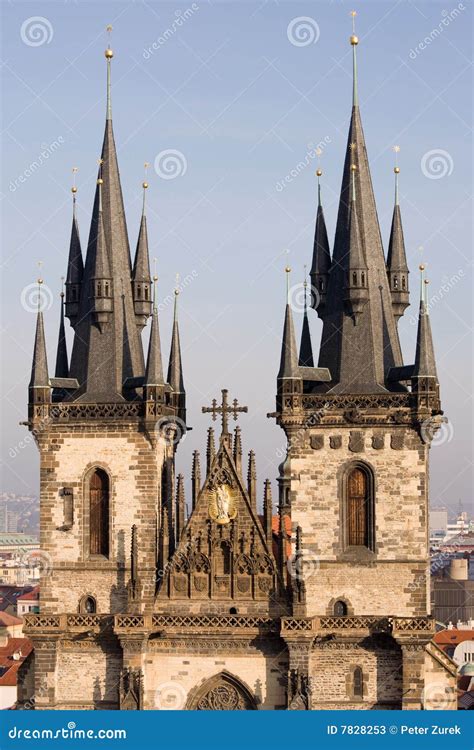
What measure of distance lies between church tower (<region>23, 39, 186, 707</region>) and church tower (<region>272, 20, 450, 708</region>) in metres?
4.45

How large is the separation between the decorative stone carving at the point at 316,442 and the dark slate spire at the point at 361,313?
166 centimetres

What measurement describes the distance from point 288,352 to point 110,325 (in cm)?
628

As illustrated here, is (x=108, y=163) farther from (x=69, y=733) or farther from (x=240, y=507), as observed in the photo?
(x=69, y=733)

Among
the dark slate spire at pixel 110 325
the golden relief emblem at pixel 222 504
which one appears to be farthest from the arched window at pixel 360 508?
the dark slate spire at pixel 110 325

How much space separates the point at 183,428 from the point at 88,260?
6.55 meters

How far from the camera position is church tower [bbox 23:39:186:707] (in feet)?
197

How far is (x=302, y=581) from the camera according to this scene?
5816 cm

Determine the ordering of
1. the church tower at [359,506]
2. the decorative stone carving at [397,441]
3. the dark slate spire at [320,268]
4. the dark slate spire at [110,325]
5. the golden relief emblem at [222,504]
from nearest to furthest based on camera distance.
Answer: the church tower at [359,506]
the decorative stone carving at [397,441]
the golden relief emblem at [222,504]
the dark slate spire at [110,325]
the dark slate spire at [320,268]

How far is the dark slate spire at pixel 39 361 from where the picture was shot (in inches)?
2391

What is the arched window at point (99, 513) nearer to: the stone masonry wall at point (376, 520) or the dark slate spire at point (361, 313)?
the stone masonry wall at point (376, 520)

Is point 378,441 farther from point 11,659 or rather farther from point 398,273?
point 11,659

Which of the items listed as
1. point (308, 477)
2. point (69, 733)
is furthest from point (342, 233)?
point (69, 733)

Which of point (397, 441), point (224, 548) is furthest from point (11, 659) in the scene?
point (397, 441)

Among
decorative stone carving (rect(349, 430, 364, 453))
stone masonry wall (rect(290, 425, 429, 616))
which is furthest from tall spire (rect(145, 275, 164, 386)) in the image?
decorative stone carving (rect(349, 430, 364, 453))
